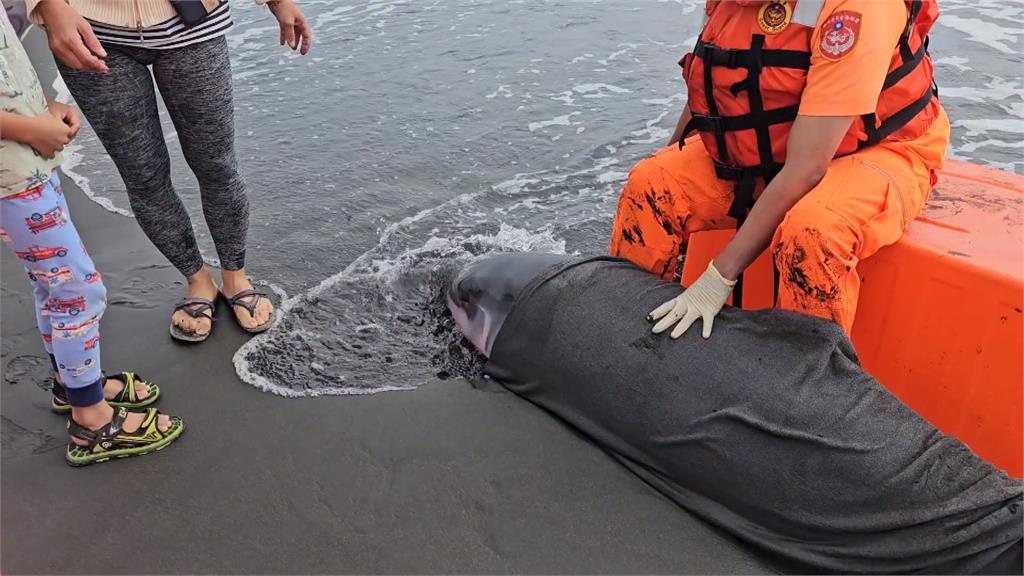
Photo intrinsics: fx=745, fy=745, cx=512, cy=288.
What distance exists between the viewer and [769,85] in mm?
2643

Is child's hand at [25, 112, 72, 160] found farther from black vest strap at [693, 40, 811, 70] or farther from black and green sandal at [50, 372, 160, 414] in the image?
black vest strap at [693, 40, 811, 70]

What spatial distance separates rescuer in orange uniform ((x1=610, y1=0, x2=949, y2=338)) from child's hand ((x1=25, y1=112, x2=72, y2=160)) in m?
2.15

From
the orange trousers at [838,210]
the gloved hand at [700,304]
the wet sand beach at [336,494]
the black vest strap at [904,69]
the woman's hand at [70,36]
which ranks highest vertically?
the woman's hand at [70,36]

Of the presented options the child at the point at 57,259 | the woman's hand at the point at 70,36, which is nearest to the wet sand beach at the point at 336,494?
the child at the point at 57,259

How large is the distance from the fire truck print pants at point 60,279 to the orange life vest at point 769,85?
231 cm

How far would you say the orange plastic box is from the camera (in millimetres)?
2496

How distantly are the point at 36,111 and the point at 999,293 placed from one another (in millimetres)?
3212

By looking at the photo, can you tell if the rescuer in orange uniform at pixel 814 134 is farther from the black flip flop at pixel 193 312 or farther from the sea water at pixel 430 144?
the black flip flop at pixel 193 312

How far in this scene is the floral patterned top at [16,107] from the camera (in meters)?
2.30

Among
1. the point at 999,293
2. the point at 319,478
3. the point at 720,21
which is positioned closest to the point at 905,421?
the point at 999,293

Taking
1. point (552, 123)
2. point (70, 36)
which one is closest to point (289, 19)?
point (70, 36)

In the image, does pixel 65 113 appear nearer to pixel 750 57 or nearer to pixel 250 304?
pixel 250 304

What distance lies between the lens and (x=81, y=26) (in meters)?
2.62

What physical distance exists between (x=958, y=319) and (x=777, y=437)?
2.56 ft
